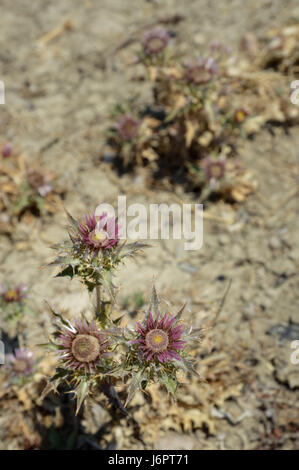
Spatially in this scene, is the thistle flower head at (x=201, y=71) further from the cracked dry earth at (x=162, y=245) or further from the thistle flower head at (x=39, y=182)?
the thistle flower head at (x=39, y=182)

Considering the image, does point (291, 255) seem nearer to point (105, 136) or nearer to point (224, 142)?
point (224, 142)

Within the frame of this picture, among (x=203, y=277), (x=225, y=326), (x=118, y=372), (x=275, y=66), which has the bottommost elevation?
(x=118, y=372)

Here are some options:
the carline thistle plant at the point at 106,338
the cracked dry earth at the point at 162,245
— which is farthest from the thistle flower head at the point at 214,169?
the carline thistle plant at the point at 106,338

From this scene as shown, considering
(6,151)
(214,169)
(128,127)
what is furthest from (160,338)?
(6,151)

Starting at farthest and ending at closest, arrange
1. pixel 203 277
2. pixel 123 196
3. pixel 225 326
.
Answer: pixel 123 196 → pixel 203 277 → pixel 225 326

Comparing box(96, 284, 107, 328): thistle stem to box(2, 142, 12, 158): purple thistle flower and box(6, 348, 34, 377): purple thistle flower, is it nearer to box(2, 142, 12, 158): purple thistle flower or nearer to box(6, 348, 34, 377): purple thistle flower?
box(6, 348, 34, 377): purple thistle flower
